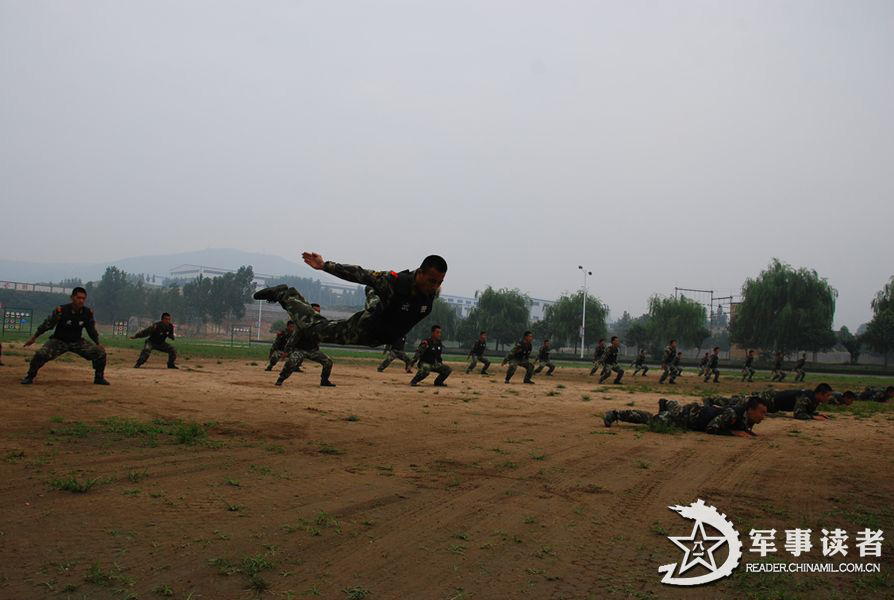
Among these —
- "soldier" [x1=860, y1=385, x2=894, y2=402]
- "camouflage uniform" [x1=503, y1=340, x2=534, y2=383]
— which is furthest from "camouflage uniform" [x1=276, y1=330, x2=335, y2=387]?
"soldier" [x1=860, y1=385, x2=894, y2=402]

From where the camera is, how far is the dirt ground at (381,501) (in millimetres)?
4309

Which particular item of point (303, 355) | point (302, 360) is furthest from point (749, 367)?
point (302, 360)

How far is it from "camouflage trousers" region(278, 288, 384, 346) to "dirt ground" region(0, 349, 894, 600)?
1.45 m

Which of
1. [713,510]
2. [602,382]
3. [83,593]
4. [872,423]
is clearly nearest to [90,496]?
[83,593]

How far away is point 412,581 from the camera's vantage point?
4.32 meters

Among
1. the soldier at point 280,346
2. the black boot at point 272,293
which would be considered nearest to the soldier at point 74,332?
the black boot at point 272,293

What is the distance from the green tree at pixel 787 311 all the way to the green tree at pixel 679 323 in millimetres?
8732

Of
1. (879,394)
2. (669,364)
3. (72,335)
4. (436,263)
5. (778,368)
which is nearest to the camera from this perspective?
(436,263)

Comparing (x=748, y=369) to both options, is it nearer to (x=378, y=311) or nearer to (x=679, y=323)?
(x=378, y=311)

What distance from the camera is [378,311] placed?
8.92 m

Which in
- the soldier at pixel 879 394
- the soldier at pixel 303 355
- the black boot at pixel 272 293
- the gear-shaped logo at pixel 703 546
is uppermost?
the black boot at pixel 272 293

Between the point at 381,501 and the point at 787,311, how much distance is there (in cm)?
6912

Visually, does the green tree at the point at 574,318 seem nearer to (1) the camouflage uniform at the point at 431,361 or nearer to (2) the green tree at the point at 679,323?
(2) the green tree at the point at 679,323

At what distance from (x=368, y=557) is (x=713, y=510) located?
3658 mm
